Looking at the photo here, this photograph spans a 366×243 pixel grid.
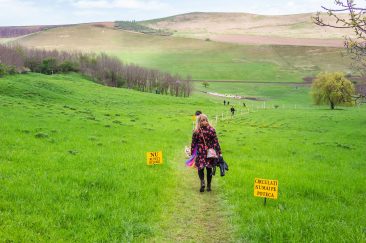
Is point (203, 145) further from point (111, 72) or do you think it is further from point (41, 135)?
point (111, 72)

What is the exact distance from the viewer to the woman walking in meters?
14.0

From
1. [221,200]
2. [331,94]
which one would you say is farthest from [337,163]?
[331,94]

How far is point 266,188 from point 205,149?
10.8 ft

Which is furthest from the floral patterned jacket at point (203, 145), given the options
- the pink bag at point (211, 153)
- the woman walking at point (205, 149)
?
the pink bag at point (211, 153)

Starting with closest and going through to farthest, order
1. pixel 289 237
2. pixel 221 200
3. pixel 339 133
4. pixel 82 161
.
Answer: pixel 289 237 → pixel 221 200 → pixel 82 161 → pixel 339 133

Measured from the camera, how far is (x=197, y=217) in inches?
436

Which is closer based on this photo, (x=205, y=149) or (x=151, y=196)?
(x=151, y=196)

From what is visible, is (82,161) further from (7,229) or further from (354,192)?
(354,192)

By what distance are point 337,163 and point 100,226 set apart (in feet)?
52.5

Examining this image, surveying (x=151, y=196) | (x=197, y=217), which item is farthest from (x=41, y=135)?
(x=197, y=217)

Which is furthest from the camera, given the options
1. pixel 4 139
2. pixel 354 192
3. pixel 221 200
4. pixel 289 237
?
pixel 4 139

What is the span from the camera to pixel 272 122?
5275 cm

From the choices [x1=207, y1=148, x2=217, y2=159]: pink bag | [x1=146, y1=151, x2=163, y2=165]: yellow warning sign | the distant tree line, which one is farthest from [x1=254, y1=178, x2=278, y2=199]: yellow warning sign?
the distant tree line

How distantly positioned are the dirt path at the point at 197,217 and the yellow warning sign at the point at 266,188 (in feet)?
3.87
